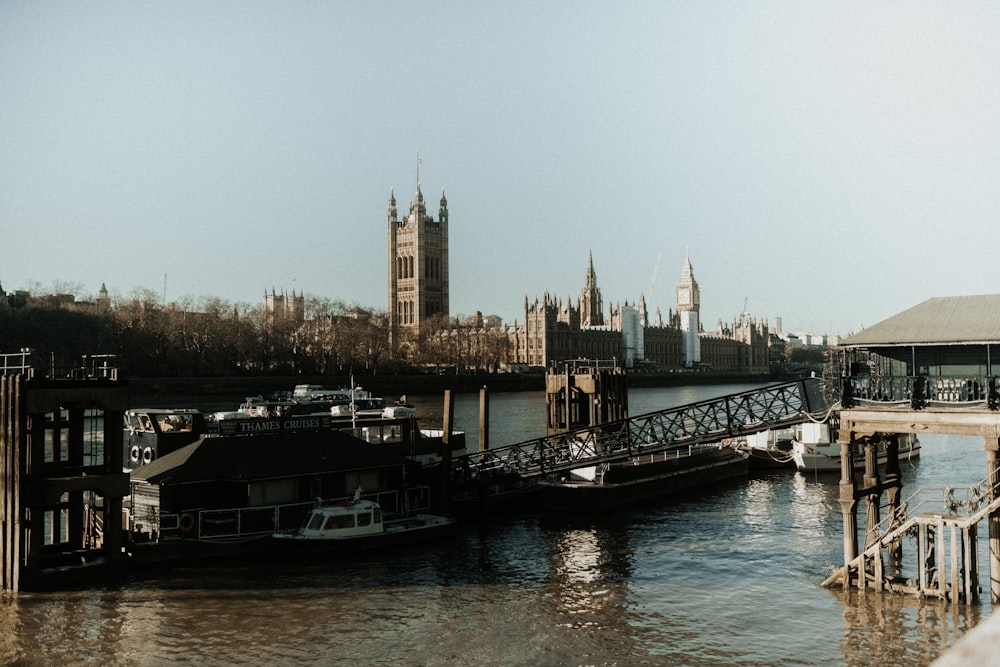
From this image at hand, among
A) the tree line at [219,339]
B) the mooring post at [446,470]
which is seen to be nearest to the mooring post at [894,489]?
the mooring post at [446,470]

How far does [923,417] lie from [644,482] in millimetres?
23271

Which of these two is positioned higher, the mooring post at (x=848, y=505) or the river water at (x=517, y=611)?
the mooring post at (x=848, y=505)

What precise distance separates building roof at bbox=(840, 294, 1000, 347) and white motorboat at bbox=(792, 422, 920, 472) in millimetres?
31045

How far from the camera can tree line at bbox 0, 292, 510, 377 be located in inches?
4518

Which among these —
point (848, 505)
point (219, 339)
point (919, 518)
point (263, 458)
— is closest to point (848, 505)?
point (848, 505)

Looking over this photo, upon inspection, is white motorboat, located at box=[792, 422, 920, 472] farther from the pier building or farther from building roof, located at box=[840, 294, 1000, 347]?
building roof, located at box=[840, 294, 1000, 347]

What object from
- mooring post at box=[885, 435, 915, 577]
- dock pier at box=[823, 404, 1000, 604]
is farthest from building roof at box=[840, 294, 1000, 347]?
mooring post at box=[885, 435, 915, 577]

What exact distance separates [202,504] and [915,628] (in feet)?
81.4

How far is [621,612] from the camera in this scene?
2833 cm

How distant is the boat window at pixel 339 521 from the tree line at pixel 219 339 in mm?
81428

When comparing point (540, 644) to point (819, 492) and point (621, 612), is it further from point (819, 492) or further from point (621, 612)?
point (819, 492)

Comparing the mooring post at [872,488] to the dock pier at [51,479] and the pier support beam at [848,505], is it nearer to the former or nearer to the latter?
the pier support beam at [848,505]

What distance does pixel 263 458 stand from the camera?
120 ft

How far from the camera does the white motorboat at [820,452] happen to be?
6175cm
